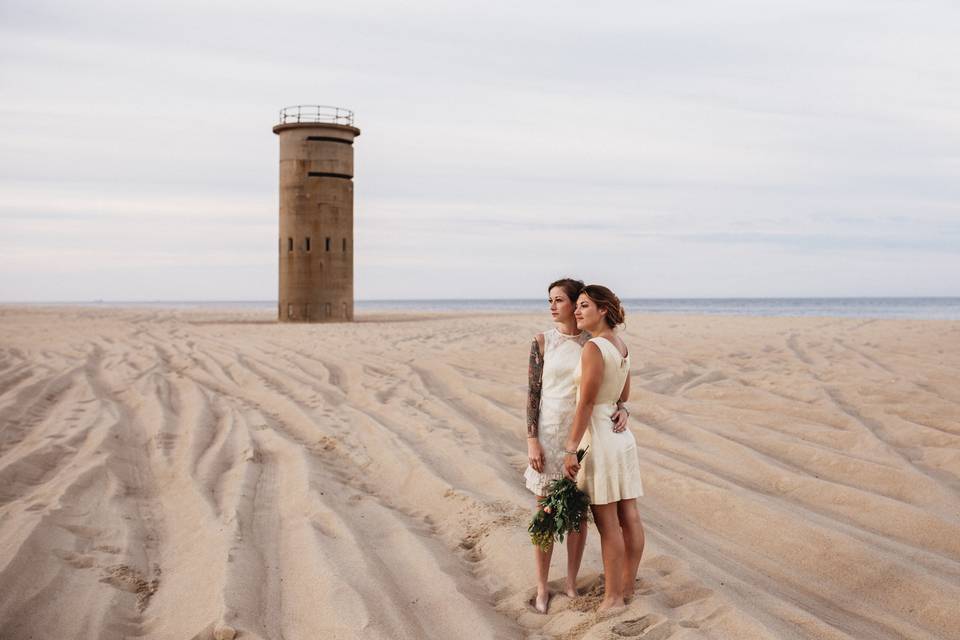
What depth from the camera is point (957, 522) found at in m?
4.30

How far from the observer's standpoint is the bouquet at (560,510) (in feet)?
10.8

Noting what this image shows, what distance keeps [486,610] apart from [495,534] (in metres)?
0.85

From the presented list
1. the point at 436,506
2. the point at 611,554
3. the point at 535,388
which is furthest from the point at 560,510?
the point at 436,506

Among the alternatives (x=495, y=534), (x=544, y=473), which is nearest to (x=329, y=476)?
(x=495, y=534)

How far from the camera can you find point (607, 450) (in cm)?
330

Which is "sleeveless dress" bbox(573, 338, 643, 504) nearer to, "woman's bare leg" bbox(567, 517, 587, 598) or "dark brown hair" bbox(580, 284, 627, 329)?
"dark brown hair" bbox(580, 284, 627, 329)

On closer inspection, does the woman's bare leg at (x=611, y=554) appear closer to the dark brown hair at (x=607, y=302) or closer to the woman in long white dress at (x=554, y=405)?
the woman in long white dress at (x=554, y=405)

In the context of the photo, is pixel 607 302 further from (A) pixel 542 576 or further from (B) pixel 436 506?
(B) pixel 436 506

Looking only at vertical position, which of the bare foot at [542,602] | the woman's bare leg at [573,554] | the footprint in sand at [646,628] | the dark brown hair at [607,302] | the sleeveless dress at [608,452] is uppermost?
the dark brown hair at [607,302]

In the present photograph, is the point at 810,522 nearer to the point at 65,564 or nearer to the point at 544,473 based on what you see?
the point at 544,473

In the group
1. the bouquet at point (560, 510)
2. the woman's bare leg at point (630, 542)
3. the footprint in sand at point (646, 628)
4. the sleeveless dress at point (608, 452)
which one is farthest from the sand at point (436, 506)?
the sleeveless dress at point (608, 452)

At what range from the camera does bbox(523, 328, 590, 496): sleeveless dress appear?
133 inches

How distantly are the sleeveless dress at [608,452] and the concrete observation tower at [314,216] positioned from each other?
737 inches

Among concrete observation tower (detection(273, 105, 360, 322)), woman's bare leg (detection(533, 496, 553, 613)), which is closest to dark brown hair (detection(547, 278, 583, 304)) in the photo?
woman's bare leg (detection(533, 496, 553, 613))
